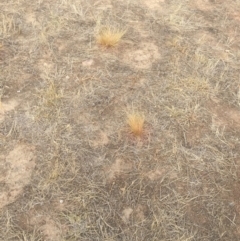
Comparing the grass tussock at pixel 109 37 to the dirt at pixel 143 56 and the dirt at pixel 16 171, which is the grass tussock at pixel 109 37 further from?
the dirt at pixel 16 171

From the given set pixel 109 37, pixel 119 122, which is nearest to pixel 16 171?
pixel 119 122

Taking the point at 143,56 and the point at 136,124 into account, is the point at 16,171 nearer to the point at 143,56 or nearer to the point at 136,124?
the point at 136,124

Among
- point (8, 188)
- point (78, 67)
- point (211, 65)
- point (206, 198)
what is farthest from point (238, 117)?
point (8, 188)

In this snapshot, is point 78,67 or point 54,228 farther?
point 78,67

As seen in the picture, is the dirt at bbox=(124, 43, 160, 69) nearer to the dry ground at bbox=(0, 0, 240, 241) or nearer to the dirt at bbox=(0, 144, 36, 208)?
the dry ground at bbox=(0, 0, 240, 241)

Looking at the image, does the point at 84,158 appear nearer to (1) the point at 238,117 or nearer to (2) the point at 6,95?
(2) the point at 6,95

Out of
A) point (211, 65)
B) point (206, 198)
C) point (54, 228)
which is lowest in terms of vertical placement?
point (54, 228)

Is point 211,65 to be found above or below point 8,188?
above
